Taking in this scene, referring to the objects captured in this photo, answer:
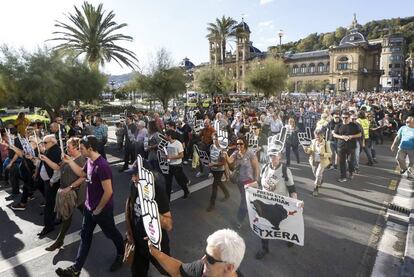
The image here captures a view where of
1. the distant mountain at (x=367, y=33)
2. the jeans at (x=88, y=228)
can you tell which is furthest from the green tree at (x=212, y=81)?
the distant mountain at (x=367, y=33)

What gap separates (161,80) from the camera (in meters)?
27.2

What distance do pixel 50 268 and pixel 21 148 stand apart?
12.4 feet

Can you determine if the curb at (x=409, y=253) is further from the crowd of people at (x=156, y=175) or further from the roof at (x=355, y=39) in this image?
the roof at (x=355, y=39)

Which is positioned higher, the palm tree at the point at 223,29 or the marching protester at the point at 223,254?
the palm tree at the point at 223,29

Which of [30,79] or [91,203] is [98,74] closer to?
[30,79]

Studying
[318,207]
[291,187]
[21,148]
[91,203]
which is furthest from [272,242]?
[21,148]

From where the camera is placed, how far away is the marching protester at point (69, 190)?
15.9 feet

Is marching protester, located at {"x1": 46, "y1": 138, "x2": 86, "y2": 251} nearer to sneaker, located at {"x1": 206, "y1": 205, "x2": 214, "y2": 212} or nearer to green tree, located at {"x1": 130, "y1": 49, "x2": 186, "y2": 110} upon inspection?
sneaker, located at {"x1": 206, "y1": 205, "x2": 214, "y2": 212}

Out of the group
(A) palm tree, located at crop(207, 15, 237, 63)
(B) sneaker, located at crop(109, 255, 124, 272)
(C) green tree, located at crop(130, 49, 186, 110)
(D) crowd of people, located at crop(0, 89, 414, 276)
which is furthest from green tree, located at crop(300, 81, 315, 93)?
(B) sneaker, located at crop(109, 255, 124, 272)

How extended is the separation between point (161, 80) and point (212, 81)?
15.5m

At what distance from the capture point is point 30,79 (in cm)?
1862

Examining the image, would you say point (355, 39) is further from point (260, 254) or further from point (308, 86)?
point (260, 254)

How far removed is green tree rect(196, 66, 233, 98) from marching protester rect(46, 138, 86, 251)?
124 feet

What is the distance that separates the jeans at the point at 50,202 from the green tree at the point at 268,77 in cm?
3273
